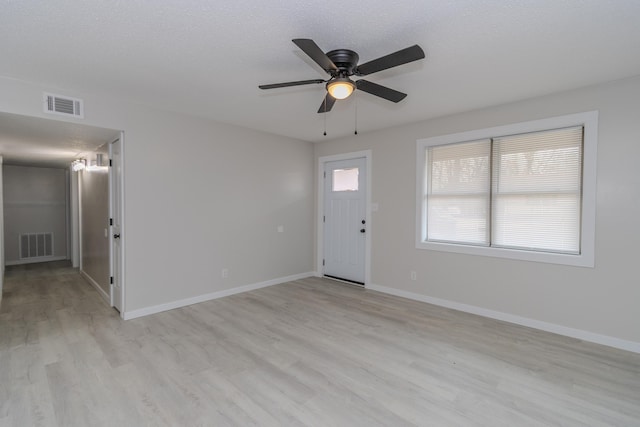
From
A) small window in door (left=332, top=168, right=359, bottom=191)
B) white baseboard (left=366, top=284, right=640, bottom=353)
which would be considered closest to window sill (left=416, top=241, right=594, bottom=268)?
white baseboard (left=366, top=284, right=640, bottom=353)

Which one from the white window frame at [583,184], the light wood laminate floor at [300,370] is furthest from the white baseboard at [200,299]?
the white window frame at [583,184]

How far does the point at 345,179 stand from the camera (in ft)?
17.5

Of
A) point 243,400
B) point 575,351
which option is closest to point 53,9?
point 243,400

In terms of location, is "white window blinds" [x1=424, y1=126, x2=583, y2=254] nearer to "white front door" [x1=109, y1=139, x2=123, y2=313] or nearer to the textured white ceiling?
the textured white ceiling

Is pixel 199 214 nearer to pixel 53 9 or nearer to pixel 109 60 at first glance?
pixel 109 60

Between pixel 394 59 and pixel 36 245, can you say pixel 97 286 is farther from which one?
pixel 394 59

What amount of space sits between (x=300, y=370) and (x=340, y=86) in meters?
2.25

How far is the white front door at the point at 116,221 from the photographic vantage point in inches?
143

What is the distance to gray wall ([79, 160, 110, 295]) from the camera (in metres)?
4.28

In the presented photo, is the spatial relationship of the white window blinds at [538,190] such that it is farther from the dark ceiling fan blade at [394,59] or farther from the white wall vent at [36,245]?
the white wall vent at [36,245]

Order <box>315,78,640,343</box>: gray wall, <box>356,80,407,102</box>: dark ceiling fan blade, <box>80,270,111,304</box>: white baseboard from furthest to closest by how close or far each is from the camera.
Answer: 1. <box>80,270,111,304</box>: white baseboard
2. <box>315,78,640,343</box>: gray wall
3. <box>356,80,407,102</box>: dark ceiling fan blade

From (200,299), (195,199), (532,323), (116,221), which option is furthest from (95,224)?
(532,323)

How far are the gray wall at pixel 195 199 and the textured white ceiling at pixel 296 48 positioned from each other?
1.23 feet

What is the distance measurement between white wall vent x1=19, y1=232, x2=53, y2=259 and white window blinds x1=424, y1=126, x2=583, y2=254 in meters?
8.36
